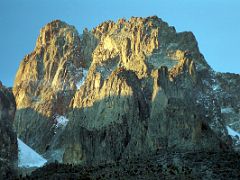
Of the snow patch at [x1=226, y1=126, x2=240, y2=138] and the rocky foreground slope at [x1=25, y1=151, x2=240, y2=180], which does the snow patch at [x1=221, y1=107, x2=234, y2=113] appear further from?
the rocky foreground slope at [x1=25, y1=151, x2=240, y2=180]

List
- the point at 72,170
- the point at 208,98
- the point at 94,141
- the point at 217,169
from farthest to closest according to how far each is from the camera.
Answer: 1. the point at 208,98
2. the point at 94,141
3. the point at 72,170
4. the point at 217,169

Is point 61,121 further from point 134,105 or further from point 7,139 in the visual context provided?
point 7,139

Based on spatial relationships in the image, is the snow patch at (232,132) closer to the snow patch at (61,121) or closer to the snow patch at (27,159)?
the snow patch at (61,121)

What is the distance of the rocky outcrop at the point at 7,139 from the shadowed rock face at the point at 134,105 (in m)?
13.5

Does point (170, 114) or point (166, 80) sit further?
point (166, 80)

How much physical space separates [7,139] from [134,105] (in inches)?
1255

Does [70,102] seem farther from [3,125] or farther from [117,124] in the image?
[3,125]

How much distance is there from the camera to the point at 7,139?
5212 inches

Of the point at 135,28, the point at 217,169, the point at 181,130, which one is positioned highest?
the point at 135,28

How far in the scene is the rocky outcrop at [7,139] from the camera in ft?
409

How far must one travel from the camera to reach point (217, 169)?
103 m

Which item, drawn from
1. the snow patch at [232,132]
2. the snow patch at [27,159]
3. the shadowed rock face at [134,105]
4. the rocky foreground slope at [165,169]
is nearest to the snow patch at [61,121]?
the shadowed rock face at [134,105]

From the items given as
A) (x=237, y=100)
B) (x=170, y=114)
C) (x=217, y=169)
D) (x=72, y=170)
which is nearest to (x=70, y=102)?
(x=237, y=100)

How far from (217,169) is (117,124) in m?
50.8
